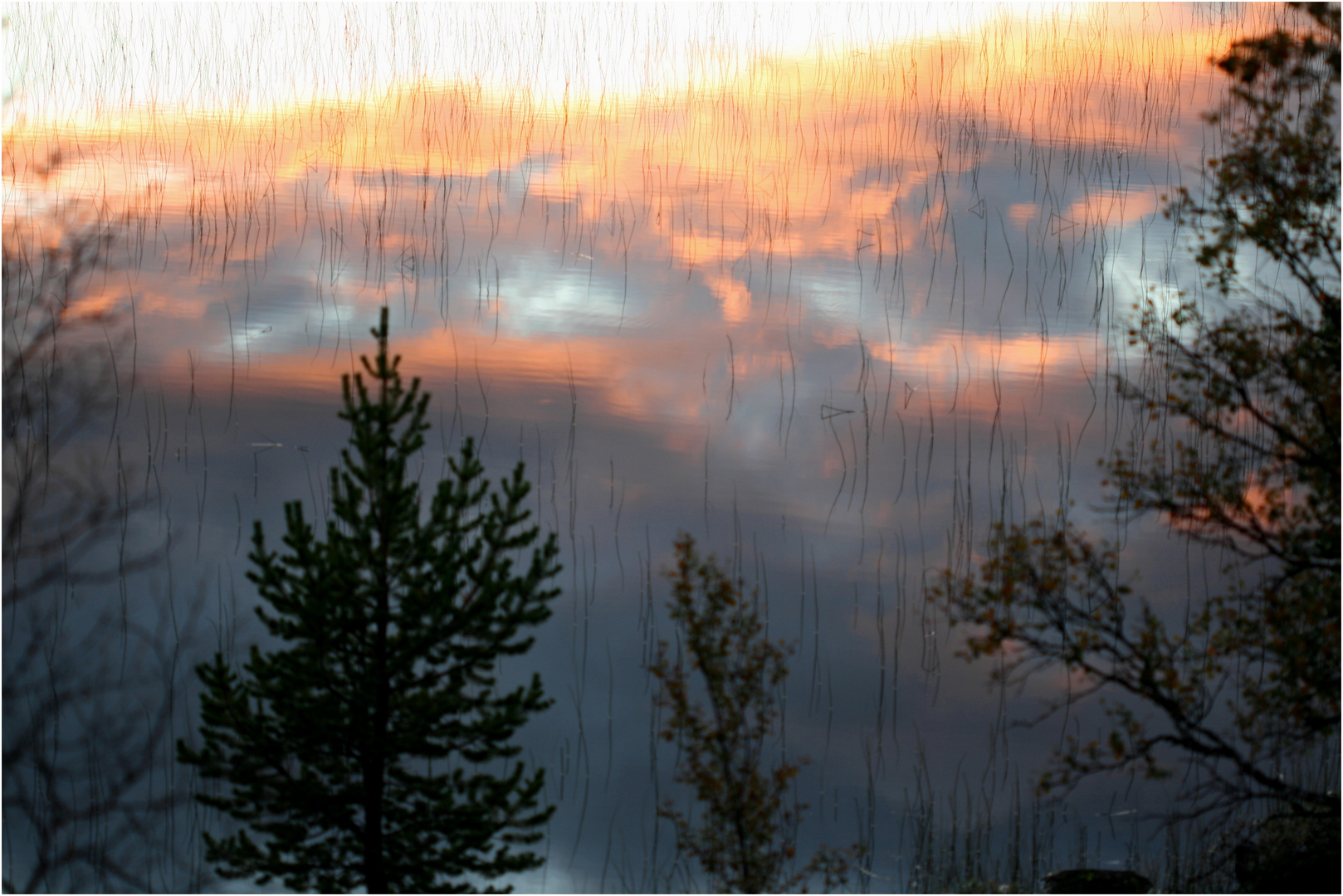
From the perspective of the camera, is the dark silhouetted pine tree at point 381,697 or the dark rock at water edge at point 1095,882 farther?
the dark rock at water edge at point 1095,882

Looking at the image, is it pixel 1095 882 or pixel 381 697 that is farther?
pixel 1095 882

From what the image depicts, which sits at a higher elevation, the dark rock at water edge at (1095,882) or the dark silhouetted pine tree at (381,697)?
the dark silhouetted pine tree at (381,697)

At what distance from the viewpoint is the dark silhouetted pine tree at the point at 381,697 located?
15.5 feet

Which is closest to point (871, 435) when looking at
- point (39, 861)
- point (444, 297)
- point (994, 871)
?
point (994, 871)

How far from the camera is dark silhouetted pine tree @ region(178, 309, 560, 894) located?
15.5 ft

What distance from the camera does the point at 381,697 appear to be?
4.80 m

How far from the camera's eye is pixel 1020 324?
7.92 meters

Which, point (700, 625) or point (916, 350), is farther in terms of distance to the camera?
point (916, 350)

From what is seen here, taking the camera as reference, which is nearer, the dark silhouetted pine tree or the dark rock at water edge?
the dark silhouetted pine tree

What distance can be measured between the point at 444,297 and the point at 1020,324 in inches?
181

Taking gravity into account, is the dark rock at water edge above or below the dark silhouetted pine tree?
below

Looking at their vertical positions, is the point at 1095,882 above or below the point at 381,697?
below

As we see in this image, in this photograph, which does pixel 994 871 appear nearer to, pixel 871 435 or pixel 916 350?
pixel 871 435

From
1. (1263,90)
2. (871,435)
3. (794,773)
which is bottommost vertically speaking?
(794,773)
